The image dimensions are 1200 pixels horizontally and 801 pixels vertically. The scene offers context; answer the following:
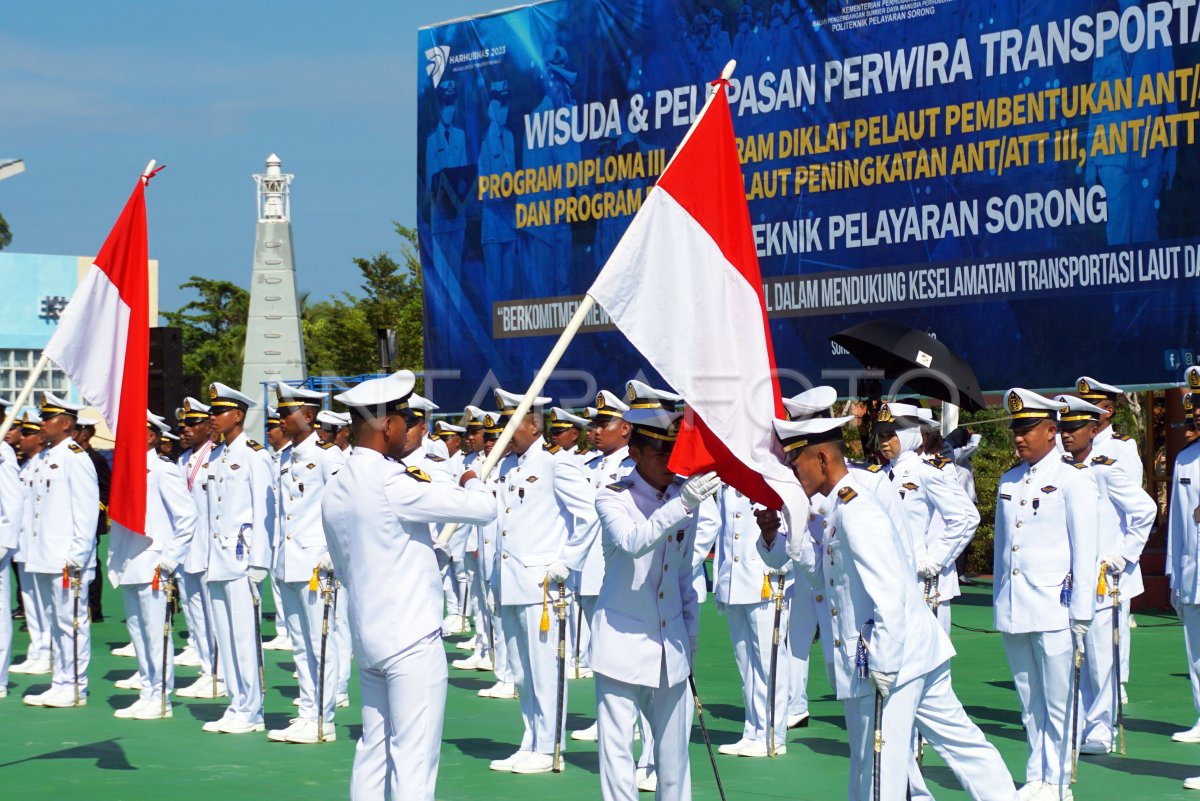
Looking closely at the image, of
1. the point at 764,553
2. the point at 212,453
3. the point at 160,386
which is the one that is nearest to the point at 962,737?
the point at 764,553

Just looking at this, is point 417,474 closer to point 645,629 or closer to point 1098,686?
point 645,629

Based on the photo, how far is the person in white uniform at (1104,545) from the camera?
9.05 m

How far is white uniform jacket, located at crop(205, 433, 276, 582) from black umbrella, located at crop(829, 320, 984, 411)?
4.24m

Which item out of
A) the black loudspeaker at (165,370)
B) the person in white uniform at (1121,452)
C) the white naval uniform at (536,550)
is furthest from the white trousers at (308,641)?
the black loudspeaker at (165,370)

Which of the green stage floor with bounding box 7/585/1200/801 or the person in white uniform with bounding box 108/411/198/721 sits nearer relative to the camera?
the green stage floor with bounding box 7/585/1200/801

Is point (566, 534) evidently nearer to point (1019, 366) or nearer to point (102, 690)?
point (102, 690)

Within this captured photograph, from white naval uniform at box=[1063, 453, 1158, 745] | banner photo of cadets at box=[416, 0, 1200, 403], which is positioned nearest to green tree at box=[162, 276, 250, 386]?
banner photo of cadets at box=[416, 0, 1200, 403]

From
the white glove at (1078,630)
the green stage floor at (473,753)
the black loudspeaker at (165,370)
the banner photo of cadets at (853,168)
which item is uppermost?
the banner photo of cadets at (853,168)

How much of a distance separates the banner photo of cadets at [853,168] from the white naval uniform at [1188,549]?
4414 mm

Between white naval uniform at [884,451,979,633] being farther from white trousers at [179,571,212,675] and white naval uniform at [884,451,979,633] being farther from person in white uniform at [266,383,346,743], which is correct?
white trousers at [179,571,212,675]

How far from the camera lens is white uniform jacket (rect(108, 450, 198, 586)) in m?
11.1

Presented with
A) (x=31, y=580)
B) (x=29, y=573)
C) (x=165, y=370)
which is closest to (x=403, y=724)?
(x=29, y=573)

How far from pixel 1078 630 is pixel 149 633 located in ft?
20.4

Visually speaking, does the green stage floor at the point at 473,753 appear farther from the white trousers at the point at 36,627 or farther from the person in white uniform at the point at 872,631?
the person in white uniform at the point at 872,631
